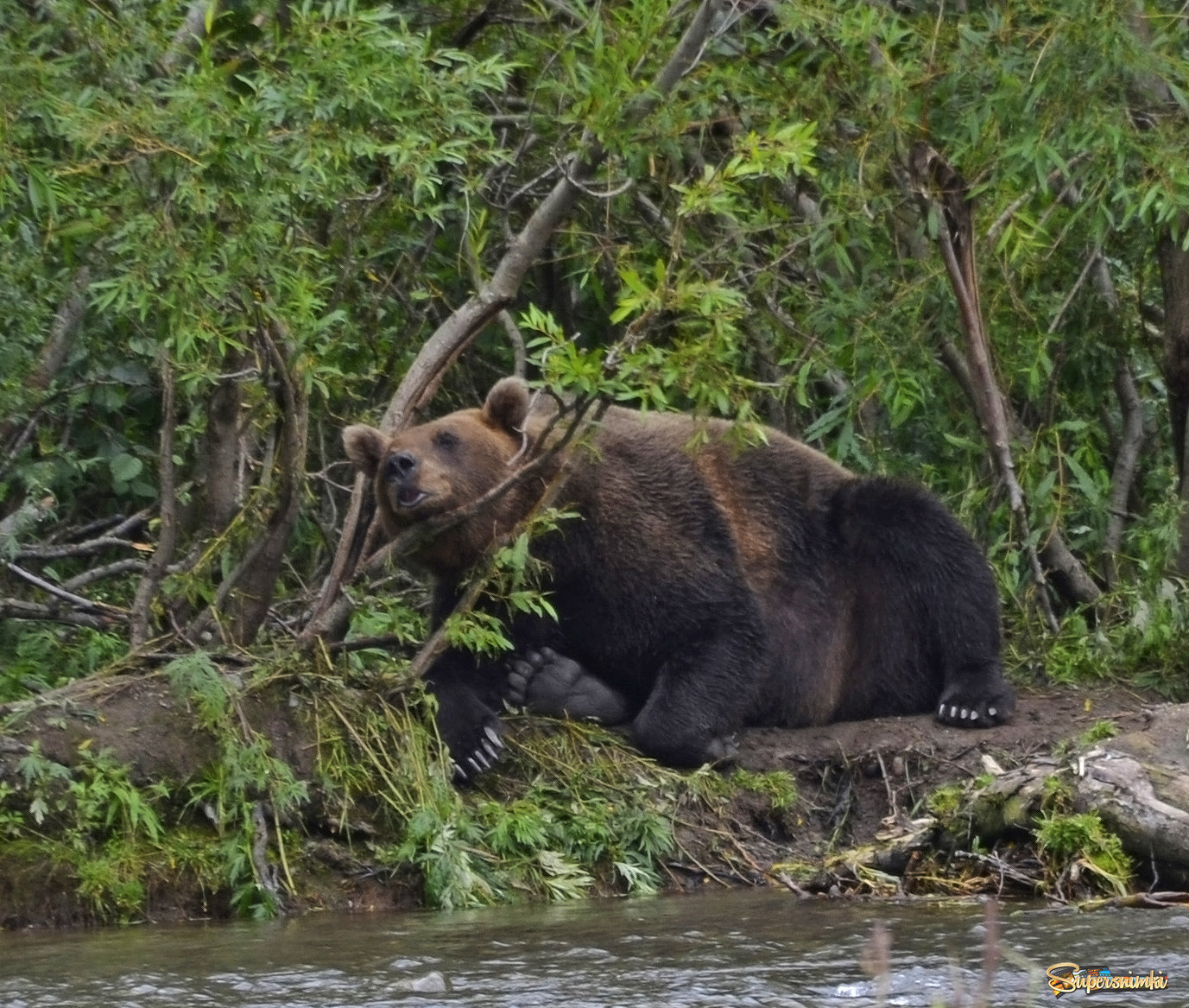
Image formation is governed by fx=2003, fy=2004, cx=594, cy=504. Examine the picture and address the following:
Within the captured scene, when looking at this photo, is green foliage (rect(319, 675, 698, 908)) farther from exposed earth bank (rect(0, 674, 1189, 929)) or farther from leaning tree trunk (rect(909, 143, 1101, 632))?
leaning tree trunk (rect(909, 143, 1101, 632))

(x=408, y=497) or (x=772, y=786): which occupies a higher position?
(x=408, y=497)

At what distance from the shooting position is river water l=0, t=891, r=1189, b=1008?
4820 millimetres

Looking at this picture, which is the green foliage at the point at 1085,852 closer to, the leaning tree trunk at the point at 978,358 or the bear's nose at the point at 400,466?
the bear's nose at the point at 400,466

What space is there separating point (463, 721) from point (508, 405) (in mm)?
1339

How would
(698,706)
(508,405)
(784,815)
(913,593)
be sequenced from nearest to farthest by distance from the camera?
(784,815) → (698,706) → (508,405) → (913,593)

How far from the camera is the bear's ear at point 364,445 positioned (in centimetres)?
750

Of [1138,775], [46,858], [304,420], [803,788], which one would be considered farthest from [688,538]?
[46,858]

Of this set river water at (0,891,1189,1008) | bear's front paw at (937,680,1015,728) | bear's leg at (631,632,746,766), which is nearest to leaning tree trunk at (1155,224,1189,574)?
bear's front paw at (937,680,1015,728)

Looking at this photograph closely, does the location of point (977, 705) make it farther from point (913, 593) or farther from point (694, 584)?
point (694, 584)

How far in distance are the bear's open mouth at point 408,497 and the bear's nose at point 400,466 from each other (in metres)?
0.05

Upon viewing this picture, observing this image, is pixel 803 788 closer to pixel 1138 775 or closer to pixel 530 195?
pixel 1138 775

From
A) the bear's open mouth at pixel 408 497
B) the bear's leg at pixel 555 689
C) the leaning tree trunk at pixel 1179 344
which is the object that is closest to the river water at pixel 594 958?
the bear's leg at pixel 555 689

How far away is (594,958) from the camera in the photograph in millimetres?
5352

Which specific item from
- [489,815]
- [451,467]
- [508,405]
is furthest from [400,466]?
[489,815]
